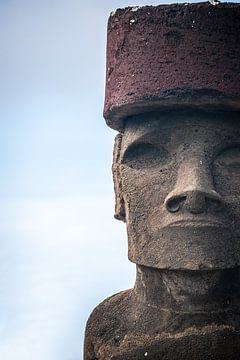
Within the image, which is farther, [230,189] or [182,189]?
[230,189]

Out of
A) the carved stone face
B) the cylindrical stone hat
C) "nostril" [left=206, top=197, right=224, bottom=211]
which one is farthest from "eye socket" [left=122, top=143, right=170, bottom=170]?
"nostril" [left=206, top=197, right=224, bottom=211]

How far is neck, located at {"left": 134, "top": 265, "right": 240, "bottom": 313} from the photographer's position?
9.25 ft

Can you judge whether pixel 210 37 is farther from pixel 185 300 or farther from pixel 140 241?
pixel 185 300

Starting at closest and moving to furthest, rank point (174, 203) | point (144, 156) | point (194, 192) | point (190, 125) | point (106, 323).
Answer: point (194, 192)
point (174, 203)
point (190, 125)
point (144, 156)
point (106, 323)

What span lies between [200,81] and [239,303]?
1393mm

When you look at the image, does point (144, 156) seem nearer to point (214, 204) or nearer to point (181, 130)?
point (181, 130)

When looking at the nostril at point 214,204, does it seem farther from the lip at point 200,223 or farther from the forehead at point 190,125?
Result: the forehead at point 190,125

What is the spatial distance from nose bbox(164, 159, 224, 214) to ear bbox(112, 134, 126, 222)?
1.61 feet

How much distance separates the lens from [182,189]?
9.05ft

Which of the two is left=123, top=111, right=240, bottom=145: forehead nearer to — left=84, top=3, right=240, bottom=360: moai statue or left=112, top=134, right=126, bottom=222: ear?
left=84, top=3, right=240, bottom=360: moai statue

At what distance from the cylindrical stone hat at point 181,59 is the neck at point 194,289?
1.03 m

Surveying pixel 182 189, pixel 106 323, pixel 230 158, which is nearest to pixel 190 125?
pixel 230 158

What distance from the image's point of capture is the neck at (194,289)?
282cm

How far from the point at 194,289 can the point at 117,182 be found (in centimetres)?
91
